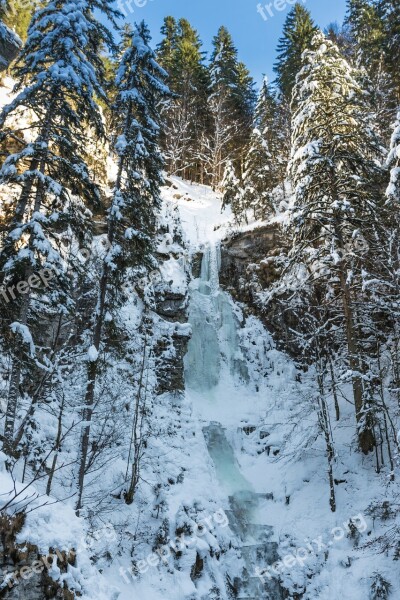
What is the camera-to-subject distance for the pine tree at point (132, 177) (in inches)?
475

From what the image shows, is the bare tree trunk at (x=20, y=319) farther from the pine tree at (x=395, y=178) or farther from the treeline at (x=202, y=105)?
the treeline at (x=202, y=105)

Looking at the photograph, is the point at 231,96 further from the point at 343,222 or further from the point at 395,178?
the point at 395,178

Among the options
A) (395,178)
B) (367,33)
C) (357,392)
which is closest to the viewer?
(395,178)

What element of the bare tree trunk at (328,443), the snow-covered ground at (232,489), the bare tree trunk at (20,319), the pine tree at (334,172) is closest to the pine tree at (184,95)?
the snow-covered ground at (232,489)

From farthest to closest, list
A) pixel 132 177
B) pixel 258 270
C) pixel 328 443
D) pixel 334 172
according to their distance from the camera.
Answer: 1. pixel 258 270
2. pixel 334 172
3. pixel 328 443
4. pixel 132 177

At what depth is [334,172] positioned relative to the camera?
14562mm

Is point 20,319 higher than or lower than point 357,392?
higher

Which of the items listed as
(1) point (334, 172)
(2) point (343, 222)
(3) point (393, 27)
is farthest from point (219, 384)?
(3) point (393, 27)

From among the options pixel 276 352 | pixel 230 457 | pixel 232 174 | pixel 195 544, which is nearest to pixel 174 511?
pixel 195 544

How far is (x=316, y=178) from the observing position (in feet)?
50.0

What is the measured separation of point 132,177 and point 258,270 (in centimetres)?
1209

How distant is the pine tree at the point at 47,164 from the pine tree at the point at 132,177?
91 centimetres

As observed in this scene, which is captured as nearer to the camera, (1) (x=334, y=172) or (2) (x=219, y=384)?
(1) (x=334, y=172)

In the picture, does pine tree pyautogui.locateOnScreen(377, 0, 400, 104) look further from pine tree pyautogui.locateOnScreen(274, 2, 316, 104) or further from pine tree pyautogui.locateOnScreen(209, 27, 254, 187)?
pine tree pyautogui.locateOnScreen(209, 27, 254, 187)
